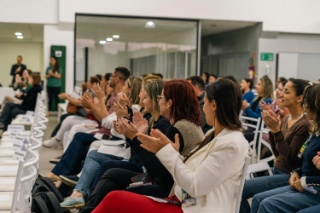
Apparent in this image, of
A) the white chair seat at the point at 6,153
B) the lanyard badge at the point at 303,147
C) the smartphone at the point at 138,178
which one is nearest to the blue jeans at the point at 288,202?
the lanyard badge at the point at 303,147

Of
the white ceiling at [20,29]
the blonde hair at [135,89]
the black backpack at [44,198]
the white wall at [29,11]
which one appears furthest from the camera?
the white ceiling at [20,29]

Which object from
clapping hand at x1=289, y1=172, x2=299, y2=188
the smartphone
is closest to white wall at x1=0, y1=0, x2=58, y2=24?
the smartphone

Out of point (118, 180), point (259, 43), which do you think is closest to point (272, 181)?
point (118, 180)

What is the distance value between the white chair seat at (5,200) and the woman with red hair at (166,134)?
71 centimetres

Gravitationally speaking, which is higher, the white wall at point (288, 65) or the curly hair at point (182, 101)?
the white wall at point (288, 65)

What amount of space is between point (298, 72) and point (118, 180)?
1205 cm

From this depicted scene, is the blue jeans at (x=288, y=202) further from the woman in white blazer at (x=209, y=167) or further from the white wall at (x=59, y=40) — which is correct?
the white wall at (x=59, y=40)

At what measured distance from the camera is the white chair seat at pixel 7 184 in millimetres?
2980

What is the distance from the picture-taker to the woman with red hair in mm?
3002

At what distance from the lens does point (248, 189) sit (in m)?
3.41

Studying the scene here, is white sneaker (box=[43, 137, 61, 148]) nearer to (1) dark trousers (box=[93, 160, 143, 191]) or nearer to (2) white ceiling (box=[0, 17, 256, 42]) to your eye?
(1) dark trousers (box=[93, 160, 143, 191])

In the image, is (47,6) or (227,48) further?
(227,48)

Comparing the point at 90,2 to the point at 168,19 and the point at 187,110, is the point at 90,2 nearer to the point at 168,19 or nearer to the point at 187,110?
the point at 168,19

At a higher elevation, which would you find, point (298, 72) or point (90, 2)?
point (90, 2)
